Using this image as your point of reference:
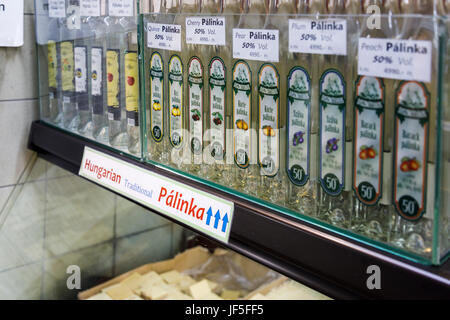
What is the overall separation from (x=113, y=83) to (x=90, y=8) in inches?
9.3

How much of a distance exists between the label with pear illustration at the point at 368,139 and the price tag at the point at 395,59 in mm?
19

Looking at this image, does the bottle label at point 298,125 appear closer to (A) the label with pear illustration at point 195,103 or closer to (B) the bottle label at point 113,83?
(A) the label with pear illustration at point 195,103

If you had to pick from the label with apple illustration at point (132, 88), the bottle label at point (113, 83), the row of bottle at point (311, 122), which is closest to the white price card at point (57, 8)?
the bottle label at point (113, 83)

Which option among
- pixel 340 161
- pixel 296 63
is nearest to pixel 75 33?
pixel 296 63

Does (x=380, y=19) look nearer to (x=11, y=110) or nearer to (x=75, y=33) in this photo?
(x=75, y=33)

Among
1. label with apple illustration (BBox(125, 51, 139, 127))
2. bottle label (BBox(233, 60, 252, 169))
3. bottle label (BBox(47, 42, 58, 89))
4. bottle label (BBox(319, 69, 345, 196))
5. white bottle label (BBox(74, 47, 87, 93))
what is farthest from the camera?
bottle label (BBox(47, 42, 58, 89))

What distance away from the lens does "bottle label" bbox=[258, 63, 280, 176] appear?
840mm

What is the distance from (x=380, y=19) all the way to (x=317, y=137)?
0.21m

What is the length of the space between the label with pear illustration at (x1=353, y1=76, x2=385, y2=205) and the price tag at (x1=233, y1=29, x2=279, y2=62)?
173 millimetres

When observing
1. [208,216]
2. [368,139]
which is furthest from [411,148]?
[208,216]

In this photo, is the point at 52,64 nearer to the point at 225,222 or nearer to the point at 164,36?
the point at 164,36

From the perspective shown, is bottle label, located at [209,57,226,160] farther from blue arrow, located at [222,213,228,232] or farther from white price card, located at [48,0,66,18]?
white price card, located at [48,0,66,18]

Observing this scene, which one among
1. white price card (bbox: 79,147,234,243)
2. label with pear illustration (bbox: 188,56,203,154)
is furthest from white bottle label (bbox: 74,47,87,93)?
label with pear illustration (bbox: 188,56,203,154)

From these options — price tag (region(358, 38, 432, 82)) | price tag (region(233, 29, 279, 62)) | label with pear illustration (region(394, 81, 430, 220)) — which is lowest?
label with pear illustration (region(394, 81, 430, 220))
